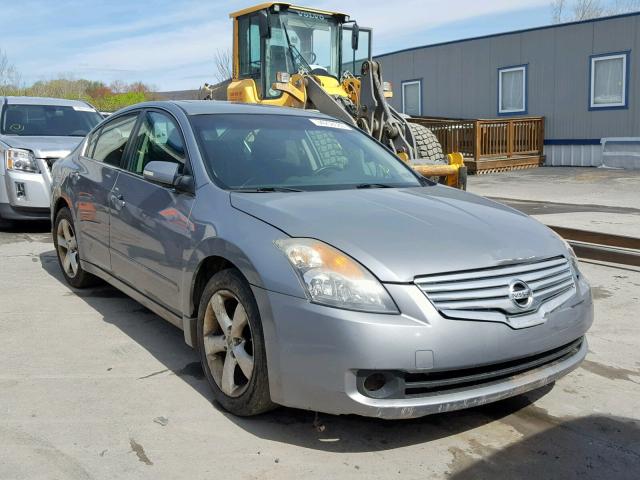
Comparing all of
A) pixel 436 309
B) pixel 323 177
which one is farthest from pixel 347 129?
pixel 436 309

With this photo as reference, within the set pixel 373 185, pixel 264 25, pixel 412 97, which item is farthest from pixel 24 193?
pixel 412 97

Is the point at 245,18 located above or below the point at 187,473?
above

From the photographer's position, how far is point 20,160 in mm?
8641

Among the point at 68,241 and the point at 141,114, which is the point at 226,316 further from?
the point at 68,241

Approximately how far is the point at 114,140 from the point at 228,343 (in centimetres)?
253

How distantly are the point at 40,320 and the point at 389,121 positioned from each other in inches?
246

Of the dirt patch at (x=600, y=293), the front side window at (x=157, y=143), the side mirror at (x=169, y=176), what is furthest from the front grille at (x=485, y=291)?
the dirt patch at (x=600, y=293)

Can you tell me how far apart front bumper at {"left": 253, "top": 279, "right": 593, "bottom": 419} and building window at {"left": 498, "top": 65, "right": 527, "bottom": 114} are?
19.6 metres

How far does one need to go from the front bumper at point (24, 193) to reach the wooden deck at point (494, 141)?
1288cm

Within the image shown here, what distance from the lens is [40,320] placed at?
16.9 ft

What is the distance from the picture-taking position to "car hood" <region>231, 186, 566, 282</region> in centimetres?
304

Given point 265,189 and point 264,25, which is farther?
point 264,25

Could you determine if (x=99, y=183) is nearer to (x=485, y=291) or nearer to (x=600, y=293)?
(x=485, y=291)

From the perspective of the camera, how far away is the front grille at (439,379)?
2.93 m
